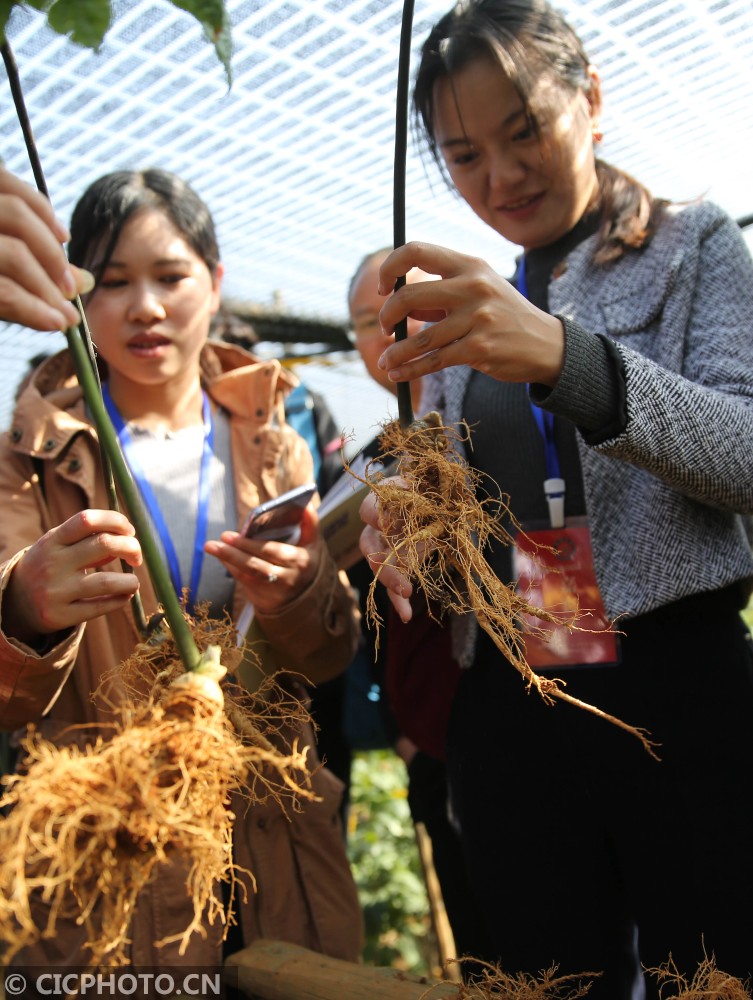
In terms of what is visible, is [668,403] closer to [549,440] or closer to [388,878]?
[549,440]

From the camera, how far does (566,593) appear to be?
1.13 m

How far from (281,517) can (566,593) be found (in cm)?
41

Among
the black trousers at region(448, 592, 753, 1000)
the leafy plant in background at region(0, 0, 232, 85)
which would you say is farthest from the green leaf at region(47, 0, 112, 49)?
the black trousers at region(448, 592, 753, 1000)

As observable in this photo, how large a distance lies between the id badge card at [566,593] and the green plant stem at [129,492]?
0.47 meters

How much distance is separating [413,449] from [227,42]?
1.61ft

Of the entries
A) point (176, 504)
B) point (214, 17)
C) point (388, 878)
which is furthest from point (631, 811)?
point (388, 878)

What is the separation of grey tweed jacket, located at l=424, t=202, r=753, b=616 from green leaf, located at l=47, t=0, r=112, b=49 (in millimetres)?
559

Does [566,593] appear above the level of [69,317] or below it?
below

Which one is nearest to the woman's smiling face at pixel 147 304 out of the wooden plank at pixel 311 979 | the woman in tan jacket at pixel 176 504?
the woman in tan jacket at pixel 176 504

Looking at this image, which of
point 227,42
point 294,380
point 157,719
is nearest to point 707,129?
point 294,380

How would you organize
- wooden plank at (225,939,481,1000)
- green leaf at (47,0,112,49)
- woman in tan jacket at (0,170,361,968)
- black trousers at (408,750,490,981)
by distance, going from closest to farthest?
green leaf at (47,0,112,49), wooden plank at (225,939,481,1000), woman in tan jacket at (0,170,361,968), black trousers at (408,750,490,981)

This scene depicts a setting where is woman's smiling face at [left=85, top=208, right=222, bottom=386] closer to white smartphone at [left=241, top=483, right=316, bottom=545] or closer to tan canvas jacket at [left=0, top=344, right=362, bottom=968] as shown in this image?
tan canvas jacket at [left=0, top=344, right=362, bottom=968]

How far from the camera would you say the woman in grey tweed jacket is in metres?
0.98

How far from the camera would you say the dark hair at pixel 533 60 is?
1.14 meters
